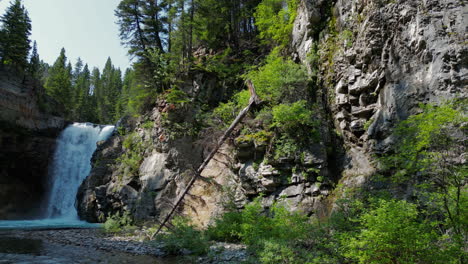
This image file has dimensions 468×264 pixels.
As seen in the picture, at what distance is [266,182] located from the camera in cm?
1198

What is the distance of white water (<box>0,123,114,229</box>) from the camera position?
73.2 ft

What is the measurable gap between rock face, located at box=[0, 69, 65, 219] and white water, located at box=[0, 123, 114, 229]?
103 centimetres

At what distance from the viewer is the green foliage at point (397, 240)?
4863mm

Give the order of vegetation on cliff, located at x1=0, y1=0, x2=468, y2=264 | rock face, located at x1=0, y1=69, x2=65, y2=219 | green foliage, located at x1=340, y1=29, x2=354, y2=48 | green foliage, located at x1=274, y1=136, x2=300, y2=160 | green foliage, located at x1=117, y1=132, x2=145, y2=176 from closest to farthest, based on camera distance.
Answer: vegetation on cliff, located at x1=0, y1=0, x2=468, y2=264 → green foliage, located at x1=274, y1=136, x2=300, y2=160 → green foliage, located at x1=340, y1=29, x2=354, y2=48 → green foliage, located at x1=117, y1=132, x2=145, y2=176 → rock face, located at x1=0, y1=69, x2=65, y2=219

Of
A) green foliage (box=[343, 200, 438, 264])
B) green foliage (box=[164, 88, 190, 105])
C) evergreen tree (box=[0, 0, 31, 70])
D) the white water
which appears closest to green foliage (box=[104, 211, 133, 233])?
the white water

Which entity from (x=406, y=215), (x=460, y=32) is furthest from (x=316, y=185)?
(x=460, y=32)

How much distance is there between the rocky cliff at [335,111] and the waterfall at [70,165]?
5.86 meters

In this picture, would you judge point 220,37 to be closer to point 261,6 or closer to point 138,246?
point 261,6

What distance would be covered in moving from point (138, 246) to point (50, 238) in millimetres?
4859

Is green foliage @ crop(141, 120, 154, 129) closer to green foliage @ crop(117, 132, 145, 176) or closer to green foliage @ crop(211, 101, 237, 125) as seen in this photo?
green foliage @ crop(117, 132, 145, 176)

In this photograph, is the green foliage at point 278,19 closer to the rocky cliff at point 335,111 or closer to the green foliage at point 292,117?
the rocky cliff at point 335,111

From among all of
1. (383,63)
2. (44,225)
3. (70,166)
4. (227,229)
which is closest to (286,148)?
(227,229)

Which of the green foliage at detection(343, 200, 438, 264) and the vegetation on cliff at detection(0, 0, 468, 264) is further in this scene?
the vegetation on cliff at detection(0, 0, 468, 264)

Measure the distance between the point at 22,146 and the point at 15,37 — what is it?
34.0ft
